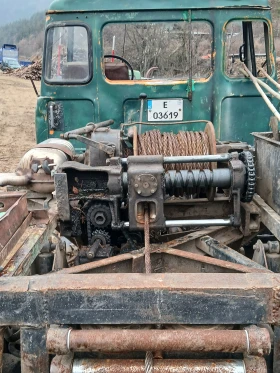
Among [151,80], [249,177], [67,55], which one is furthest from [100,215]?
[67,55]

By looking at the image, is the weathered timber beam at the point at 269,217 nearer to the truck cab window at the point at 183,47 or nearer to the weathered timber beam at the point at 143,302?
the weathered timber beam at the point at 143,302

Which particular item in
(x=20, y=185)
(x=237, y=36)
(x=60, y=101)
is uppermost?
(x=237, y=36)

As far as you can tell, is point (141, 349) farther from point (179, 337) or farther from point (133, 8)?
point (133, 8)

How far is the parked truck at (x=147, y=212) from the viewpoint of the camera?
91.4 inches

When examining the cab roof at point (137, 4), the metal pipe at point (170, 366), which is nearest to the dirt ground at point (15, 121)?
the cab roof at point (137, 4)

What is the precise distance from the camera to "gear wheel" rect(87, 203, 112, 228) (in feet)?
10.8

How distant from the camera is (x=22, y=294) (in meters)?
2.34

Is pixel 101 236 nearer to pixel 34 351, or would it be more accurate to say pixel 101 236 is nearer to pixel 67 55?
pixel 34 351

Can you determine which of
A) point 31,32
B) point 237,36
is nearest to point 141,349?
point 237,36

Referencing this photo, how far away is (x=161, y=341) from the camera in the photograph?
2248 mm

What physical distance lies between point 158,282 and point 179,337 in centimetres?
27

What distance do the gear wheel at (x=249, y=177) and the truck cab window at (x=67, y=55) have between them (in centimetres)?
273

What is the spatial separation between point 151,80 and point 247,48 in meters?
1.31

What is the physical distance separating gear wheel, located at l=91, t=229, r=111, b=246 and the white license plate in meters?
2.41
